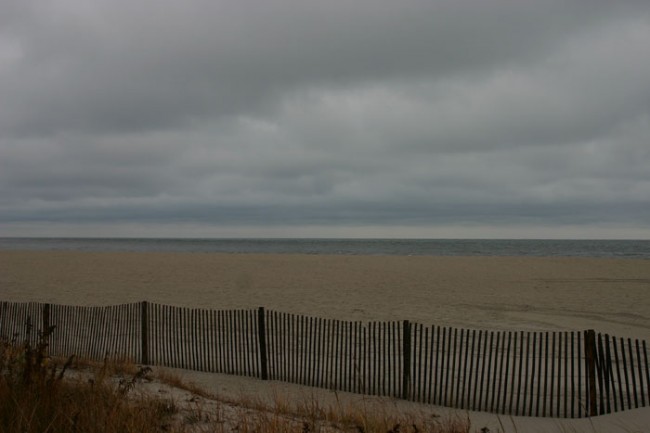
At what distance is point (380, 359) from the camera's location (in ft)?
26.1

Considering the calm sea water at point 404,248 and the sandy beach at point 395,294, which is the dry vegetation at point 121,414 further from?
the calm sea water at point 404,248

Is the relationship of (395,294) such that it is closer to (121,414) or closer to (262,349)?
(262,349)

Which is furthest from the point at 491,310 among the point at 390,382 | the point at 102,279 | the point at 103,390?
the point at 102,279

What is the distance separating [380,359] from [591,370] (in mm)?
2878

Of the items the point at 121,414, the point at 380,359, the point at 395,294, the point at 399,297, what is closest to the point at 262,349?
the point at 380,359

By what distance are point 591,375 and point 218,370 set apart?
5497 millimetres

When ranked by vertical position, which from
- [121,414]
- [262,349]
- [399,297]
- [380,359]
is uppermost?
[121,414]

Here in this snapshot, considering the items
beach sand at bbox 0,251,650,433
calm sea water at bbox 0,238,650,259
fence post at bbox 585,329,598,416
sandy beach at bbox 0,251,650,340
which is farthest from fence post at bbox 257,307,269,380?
calm sea water at bbox 0,238,650,259

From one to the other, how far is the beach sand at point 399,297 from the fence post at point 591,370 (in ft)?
0.63

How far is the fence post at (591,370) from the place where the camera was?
636 cm

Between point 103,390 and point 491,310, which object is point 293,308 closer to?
point 491,310

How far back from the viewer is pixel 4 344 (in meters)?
7.00

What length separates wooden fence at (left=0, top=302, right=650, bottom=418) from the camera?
6617mm

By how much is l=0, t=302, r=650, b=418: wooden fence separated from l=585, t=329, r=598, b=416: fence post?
0.01 meters
